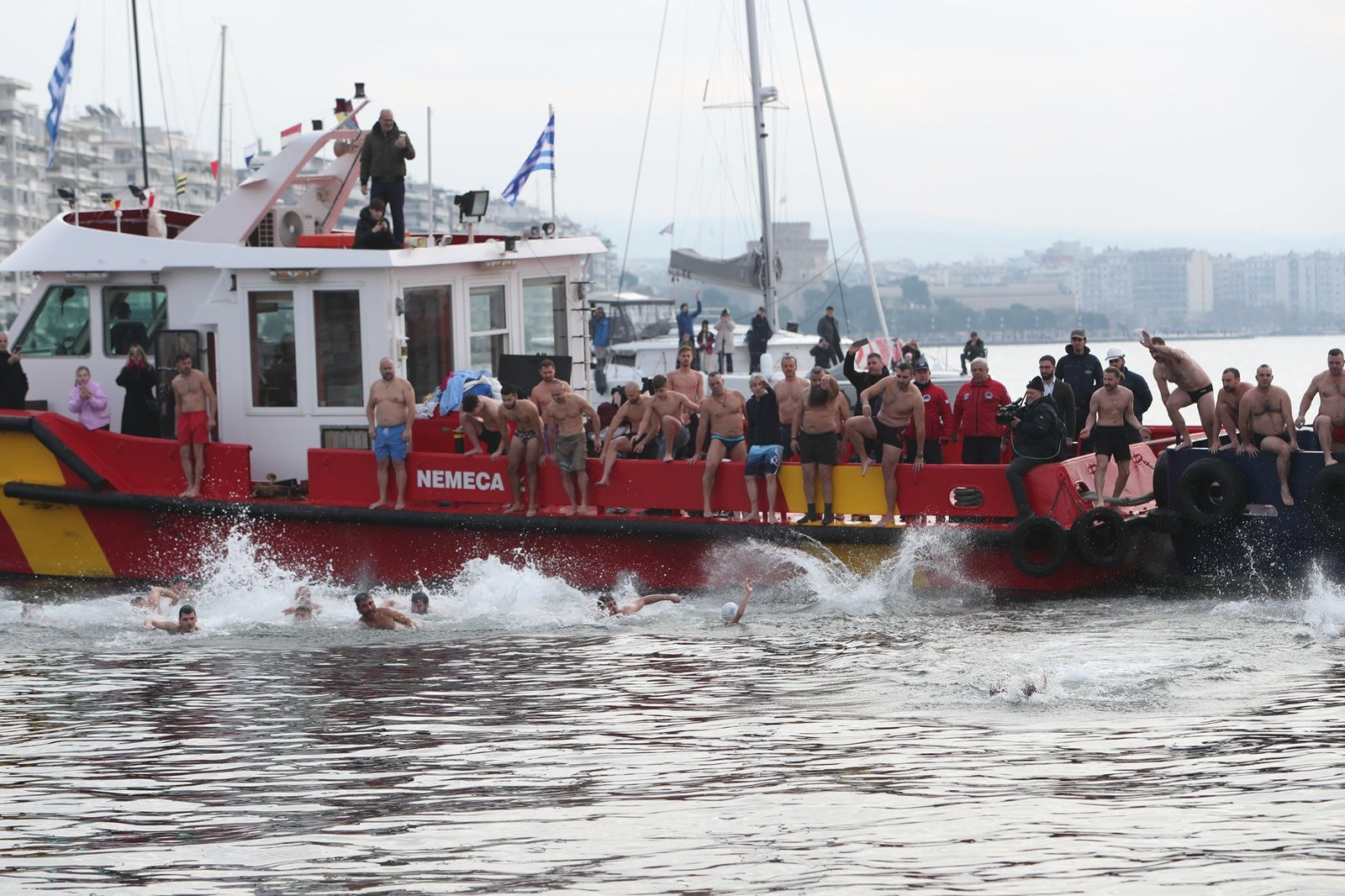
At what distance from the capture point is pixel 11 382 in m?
13.9

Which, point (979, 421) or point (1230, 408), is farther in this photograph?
point (979, 421)

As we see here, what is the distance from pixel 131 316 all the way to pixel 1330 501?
9.42 metres

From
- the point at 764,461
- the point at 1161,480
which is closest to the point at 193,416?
the point at 764,461

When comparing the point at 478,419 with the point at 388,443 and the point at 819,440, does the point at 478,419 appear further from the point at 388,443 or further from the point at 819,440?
the point at 819,440

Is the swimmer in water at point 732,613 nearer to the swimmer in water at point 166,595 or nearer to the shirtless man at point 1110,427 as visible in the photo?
the shirtless man at point 1110,427

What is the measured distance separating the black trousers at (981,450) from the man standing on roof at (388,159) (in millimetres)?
4860

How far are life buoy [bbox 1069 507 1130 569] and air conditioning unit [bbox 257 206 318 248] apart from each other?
697 centimetres

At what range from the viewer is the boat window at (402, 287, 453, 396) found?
45.8ft

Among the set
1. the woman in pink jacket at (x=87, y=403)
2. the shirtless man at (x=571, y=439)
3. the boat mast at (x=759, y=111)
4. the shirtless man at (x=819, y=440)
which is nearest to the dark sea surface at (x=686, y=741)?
the shirtless man at (x=819, y=440)

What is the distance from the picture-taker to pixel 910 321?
9612 cm

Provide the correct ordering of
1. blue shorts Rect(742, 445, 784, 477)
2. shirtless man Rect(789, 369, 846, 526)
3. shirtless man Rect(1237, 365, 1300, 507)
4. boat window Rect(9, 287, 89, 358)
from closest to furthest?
shirtless man Rect(1237, 365, 1300, 507) → shirtless man Rect(789, 369, 846, 526) → blue shorts Rect(742, 445, 784, 477) → boat window Rect(9, 287, 89, 358)

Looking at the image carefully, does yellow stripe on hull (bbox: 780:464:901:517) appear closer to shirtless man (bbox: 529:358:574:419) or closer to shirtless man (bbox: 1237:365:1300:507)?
shirtless man (bbox: 529:358:574:419)

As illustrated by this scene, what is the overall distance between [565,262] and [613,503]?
3216mm

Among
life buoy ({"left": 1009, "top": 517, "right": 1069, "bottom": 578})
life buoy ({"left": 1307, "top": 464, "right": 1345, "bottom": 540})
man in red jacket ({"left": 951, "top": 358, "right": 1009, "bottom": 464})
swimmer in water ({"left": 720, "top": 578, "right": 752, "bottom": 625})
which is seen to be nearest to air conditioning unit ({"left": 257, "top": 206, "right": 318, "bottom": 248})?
swimmer in water ({"left": 720, "top": 578, "right": 752, "bottom": 625})
